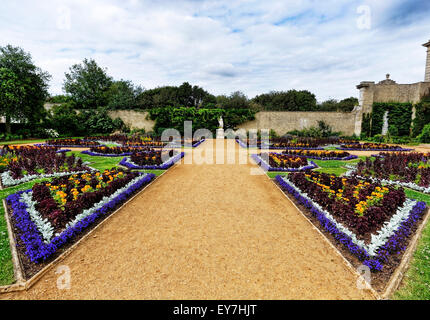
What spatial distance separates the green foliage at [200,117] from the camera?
23.6 m

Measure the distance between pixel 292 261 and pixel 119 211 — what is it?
364 cm

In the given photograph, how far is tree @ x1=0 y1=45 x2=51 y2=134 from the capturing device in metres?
18.5

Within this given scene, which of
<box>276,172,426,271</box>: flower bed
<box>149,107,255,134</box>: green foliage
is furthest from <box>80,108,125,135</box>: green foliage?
<box>276,172,426,271</box>: flower bed

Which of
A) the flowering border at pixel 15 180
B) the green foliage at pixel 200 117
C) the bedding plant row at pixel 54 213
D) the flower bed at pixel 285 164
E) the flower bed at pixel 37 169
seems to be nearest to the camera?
the bedding plant row at pixel 54 213

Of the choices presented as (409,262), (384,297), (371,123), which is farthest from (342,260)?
(371,123)

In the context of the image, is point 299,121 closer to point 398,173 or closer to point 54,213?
point 398,173

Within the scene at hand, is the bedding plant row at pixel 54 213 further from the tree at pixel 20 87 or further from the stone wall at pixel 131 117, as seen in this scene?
the stone wall at pixel 131 117

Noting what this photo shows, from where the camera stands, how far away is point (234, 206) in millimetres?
5266

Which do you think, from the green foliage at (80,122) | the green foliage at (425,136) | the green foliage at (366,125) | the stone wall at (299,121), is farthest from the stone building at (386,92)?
the green foliage at (80,122)

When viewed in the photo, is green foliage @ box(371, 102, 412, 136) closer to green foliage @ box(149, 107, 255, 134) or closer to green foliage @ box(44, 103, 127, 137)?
green foliage @ box(149, 107, 255, 134)

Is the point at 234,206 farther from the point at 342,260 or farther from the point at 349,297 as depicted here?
the point at 349,297

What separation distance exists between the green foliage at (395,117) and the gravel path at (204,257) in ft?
72.4

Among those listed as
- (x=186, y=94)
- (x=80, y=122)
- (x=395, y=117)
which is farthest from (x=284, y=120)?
(x=186, y=94)

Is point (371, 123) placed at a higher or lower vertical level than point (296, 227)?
higher
